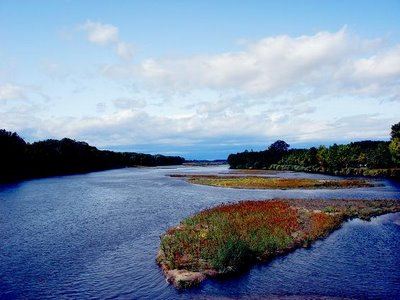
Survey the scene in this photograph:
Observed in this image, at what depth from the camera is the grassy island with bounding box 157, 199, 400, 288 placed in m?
29.8

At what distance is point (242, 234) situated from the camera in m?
38.1

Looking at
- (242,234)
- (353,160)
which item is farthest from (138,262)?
(353,160)

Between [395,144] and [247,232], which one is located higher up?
[395,144]

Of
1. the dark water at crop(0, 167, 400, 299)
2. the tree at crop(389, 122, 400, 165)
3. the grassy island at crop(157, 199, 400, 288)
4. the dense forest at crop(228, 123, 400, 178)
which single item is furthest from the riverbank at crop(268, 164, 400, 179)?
the dark water at crop(0, 167, 400, 299)

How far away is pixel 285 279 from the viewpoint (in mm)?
28062

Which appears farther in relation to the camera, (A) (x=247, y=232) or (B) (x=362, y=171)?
(B) (x=362, y=171)

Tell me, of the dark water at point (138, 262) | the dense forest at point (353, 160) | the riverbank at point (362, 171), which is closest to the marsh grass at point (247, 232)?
the dark water at point (138, 262)

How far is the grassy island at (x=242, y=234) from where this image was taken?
1171 inches

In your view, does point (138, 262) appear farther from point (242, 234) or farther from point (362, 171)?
point (362, 171)

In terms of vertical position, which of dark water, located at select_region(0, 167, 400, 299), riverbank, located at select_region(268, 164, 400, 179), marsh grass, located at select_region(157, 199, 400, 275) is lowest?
dark water, located at select_region(0, 167, 400, 299)

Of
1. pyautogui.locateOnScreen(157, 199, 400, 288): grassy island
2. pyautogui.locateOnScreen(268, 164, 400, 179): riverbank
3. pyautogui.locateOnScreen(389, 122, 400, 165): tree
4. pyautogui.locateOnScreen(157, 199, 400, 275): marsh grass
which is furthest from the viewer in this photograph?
pyautogui.locateOnScreen(268, 164, 400, 179): riverbank

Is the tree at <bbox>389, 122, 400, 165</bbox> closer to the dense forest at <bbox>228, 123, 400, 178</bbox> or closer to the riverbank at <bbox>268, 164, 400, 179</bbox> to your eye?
the dense forest at <bbox>228, 123, 400, 178</bbox>

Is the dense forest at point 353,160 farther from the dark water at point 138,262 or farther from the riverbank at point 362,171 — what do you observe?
the dark water at point 138,262

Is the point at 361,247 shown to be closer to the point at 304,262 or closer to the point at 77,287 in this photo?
the point at 304,262
